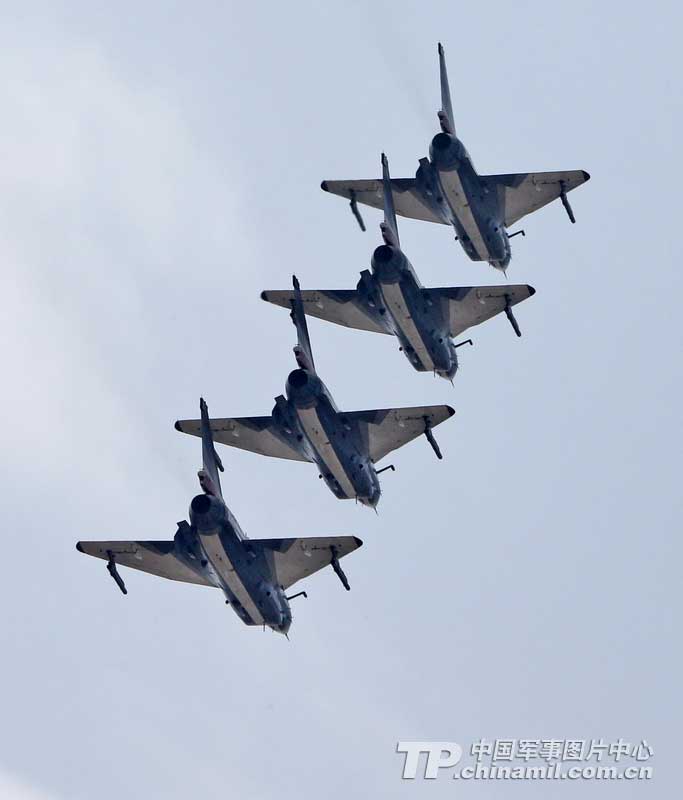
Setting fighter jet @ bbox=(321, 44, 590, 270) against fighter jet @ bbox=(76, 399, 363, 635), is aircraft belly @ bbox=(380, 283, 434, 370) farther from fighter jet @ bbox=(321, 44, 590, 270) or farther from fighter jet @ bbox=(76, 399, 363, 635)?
fighter jet @ bbox=(76, 399, 363, 635)

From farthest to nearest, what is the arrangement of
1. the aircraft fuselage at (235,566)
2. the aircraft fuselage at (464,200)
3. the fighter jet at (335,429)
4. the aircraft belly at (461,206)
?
the aircraft belly at (461,206)
the aircraft fuselage at (464,200)
the fighter jet at (335,429)
the aircraft fuselage at (235,566)

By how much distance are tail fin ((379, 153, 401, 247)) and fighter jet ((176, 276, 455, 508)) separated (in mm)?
5339

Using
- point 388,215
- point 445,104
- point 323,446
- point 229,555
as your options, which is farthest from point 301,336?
point 445,104

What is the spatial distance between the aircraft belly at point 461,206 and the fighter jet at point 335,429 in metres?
9.28

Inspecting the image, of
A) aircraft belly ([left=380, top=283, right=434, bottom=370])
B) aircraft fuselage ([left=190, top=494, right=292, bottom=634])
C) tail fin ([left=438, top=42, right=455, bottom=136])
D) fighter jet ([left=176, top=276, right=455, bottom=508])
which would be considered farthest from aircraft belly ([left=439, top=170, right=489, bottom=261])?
aircraft fuselage ([left=190, top=494, right=292, bottom=634])

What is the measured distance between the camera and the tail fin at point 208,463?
4426 inches

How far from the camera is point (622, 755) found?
356ft

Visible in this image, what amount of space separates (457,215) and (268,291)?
38.5ft

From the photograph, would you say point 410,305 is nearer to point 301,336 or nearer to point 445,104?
point 301,336

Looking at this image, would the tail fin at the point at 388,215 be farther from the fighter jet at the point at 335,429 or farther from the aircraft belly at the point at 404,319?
the fighter jet at the point at 335,429

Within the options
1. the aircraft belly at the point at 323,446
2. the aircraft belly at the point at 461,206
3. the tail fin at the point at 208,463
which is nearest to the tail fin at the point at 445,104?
the aircraft belly at the point at 461,206

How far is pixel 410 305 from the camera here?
119 metres

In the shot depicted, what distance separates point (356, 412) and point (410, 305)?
618 centimetres

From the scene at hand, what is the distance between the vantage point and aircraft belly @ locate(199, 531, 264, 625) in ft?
368
